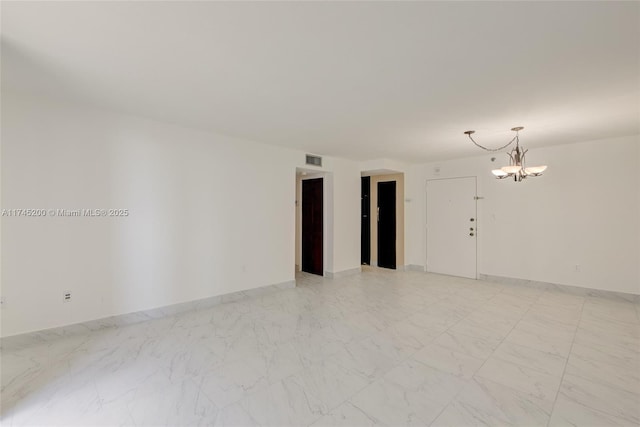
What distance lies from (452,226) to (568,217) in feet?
6.16

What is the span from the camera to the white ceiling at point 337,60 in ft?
5.48

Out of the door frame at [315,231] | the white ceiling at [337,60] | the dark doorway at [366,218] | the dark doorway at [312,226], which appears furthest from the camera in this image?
the dark doorway at [366,218]

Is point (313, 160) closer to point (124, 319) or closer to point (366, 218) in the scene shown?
point (366, 218)

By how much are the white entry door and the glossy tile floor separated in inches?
78.3

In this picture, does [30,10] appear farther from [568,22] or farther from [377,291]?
[377,291]

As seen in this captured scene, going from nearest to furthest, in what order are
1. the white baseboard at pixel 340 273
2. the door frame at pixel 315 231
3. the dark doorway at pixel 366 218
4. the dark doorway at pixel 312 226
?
the white baseboard at pixel 340 273 < the door frame at pixel 315 231 < the dark doorway at pixel 312 226 < the dark doorway at pixel 366 218

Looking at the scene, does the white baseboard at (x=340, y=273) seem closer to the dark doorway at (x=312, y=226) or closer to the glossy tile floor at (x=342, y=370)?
the dark doorway at (x=312, y=226)

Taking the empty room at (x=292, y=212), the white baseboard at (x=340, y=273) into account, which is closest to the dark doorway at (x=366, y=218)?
the white baseboard at (x=340, y=273)

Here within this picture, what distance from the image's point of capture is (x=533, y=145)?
192 inches

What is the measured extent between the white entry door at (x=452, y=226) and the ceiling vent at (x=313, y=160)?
263 cm

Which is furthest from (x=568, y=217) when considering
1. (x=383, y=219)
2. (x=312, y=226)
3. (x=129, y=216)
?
(x=129, y=216)

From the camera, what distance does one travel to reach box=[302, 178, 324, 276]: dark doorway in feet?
20.0

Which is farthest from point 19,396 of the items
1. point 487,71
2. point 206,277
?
point 487,71

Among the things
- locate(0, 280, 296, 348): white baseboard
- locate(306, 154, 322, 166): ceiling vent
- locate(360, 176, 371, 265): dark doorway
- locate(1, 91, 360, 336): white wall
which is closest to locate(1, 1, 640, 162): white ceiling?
locate(1, 91, 360, 336): white wall
